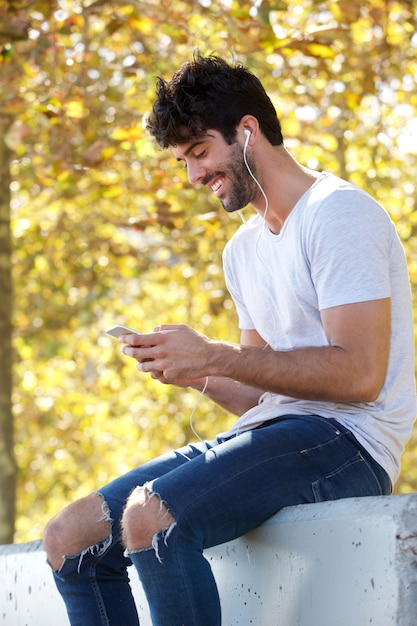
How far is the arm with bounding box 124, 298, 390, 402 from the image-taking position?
102 inches

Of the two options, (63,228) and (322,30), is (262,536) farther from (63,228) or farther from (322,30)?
(63,228)

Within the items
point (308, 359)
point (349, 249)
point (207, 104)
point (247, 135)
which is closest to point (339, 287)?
point (349, 249)

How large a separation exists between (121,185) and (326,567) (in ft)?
19.6

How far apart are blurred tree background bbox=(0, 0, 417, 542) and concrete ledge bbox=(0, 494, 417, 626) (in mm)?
2612

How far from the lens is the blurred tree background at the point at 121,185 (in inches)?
236

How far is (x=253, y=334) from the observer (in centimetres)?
333

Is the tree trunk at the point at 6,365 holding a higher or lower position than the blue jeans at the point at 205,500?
lower

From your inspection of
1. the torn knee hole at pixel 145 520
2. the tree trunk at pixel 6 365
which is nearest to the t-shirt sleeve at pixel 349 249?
the torn knee hole at pixel 145 520

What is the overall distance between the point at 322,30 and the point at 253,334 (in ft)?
8.31

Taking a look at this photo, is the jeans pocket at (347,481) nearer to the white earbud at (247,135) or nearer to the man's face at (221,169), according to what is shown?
the man's face at (221,169)

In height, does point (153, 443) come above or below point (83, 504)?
below

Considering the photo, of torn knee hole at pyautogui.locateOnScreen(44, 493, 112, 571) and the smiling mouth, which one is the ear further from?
torn knee hole at pyautogui.locateOnScreen(44, 493, 112, 571)

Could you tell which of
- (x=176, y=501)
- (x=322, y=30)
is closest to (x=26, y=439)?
(x=322, y=30)

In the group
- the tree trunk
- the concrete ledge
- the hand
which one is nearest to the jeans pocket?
the concrete ledge
